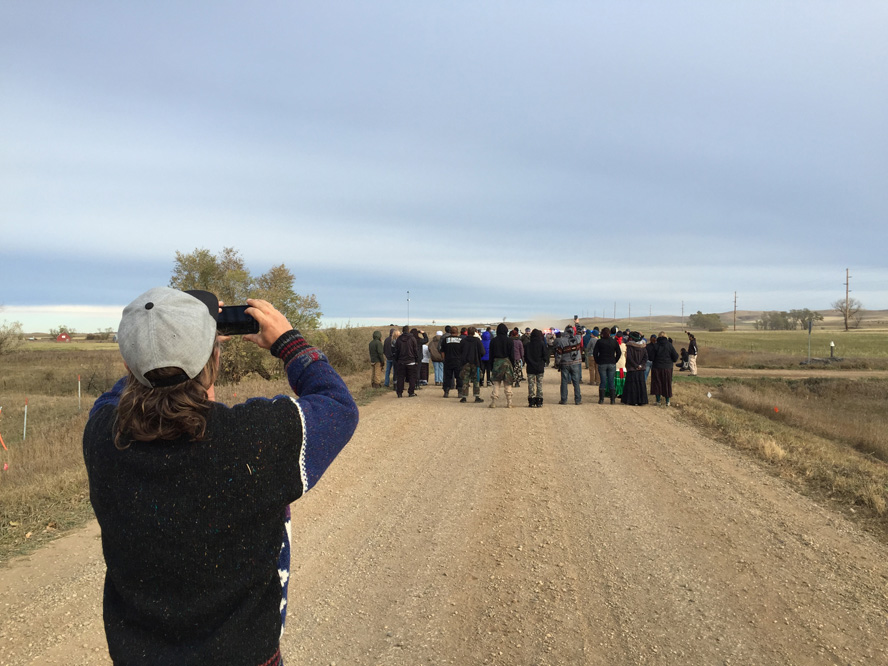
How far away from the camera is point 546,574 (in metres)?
5.34

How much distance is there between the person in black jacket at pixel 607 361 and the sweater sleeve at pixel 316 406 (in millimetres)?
15709

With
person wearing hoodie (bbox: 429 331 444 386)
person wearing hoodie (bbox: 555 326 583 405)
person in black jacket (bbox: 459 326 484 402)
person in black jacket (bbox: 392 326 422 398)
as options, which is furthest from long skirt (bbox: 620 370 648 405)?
person wearing hoodie (bbox: 429 331 444 386)

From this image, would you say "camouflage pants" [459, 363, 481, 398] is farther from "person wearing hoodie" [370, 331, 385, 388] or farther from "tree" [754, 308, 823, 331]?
"tree" [754, 308, 823, 331]

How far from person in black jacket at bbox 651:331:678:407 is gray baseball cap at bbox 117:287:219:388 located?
16508mm

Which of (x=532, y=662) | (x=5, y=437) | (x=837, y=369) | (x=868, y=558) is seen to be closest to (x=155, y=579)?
(x=532, y=662)

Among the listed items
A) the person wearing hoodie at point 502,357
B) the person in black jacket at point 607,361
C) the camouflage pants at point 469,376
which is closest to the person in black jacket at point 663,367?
the person in black jacket at point 607,361

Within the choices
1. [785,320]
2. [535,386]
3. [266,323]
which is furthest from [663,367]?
[785,320]

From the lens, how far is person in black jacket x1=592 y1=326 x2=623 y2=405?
55.6 feet

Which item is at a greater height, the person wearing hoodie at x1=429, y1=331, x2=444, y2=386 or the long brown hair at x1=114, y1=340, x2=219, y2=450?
the long brown hair at x1=114, y1=340, x2=219, y2=450

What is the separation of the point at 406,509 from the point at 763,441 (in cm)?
719

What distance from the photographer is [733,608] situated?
4.73 meters

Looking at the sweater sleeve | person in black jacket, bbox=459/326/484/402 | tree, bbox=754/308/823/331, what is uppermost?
tree, bbox=754/308/823/331

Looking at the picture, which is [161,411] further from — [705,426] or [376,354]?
[376,354]

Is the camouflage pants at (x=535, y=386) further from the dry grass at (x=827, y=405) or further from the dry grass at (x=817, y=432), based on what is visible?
the dry grass at (x=827, y=405)
